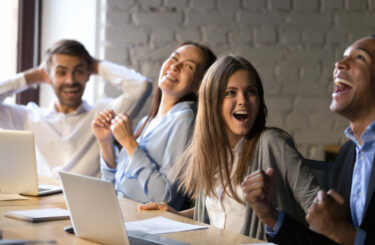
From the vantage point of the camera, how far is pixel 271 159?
1800 mm

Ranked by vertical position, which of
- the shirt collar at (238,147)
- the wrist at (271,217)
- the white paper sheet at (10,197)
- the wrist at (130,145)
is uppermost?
the shirt collar at (238,147)

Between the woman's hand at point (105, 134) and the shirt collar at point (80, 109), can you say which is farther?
the shirt collar at point (80, 109)

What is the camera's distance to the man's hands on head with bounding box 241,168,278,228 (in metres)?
1.50

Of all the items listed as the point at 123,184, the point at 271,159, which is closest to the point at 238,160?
the point at 271,159

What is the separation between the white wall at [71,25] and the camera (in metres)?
3.21

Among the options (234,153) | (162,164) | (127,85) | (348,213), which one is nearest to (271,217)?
(348,213)

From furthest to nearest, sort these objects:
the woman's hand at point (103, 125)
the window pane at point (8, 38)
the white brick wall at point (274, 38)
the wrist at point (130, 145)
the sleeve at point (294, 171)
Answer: the window pane at point (8, 38), the white brick wall at point (274, 38), the woman's hand at point (103, 125), the wrist at point (130, 145), the sleeve at point (294, 171)

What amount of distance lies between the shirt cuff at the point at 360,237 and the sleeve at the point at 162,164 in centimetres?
97

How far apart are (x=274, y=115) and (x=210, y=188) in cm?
134

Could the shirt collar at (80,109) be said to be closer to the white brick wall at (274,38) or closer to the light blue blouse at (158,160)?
the white brick wall at (274,38)

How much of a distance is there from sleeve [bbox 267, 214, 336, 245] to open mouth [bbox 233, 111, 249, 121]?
47cm

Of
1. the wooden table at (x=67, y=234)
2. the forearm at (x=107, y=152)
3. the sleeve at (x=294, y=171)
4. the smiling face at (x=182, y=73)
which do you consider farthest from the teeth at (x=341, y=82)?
the forearm at (x=107, y=152)

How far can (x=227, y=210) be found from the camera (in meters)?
Answer: 1.87

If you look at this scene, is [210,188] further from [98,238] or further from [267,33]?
[267,33]
